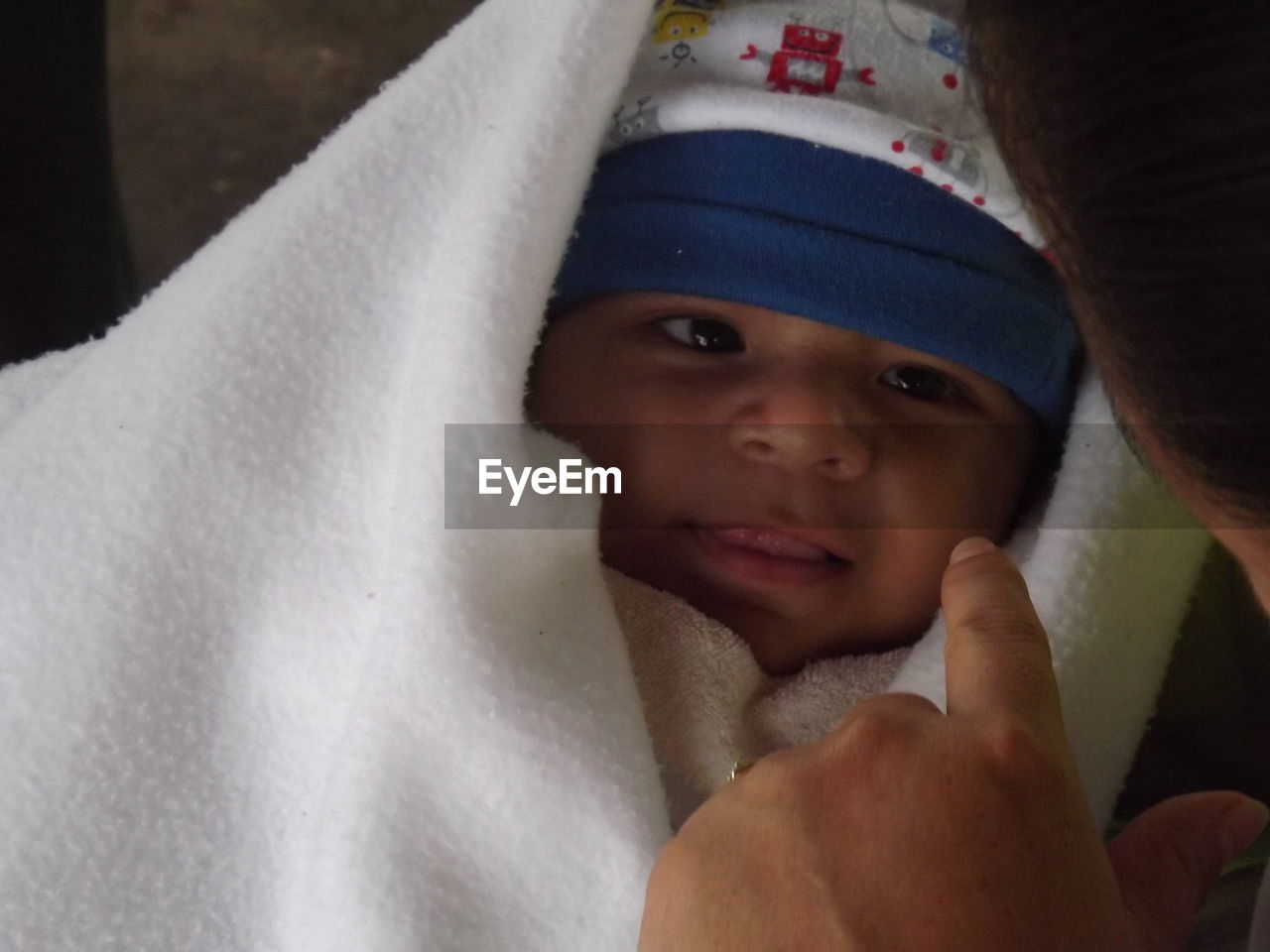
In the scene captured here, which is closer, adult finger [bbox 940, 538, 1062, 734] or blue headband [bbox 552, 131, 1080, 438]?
adult finger [bbox 940, 538, 1062, 734]

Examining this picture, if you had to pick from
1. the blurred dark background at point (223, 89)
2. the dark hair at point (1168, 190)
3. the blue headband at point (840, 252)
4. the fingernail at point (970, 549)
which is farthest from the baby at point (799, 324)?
the blurred dark background at point (223, 89)

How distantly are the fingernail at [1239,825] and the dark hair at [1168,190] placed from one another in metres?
0.21

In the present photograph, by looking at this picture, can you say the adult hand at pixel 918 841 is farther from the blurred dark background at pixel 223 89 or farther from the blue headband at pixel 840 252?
the blurred dark background at pixel 223 89

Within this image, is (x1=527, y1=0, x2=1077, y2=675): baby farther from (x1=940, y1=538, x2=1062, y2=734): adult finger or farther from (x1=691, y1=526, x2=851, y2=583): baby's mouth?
(x1=940, y1=538, x2=1062, y2=734): adult finger

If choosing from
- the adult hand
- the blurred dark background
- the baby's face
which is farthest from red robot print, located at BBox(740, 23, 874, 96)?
the blurred dark background

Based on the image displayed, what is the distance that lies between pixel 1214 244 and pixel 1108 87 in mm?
60

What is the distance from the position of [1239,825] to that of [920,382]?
332 millimetres

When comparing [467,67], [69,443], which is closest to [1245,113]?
[467,67]

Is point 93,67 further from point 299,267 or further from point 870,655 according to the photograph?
point 870,655

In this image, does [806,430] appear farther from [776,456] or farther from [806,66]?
[806,66]

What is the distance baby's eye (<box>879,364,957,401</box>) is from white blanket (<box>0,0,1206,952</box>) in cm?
9

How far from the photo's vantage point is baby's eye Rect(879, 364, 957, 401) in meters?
0.72

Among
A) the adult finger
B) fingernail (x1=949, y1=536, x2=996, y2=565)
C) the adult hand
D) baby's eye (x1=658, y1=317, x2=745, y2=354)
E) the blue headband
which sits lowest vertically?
the adult hand

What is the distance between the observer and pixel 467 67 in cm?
70
